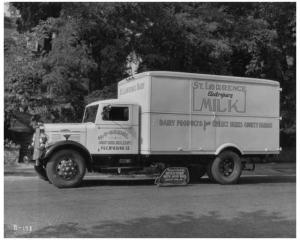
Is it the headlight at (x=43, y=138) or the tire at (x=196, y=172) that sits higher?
the headlight at (x=43, y=138)

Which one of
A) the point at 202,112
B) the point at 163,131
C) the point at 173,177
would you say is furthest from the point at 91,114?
the point at 202,112

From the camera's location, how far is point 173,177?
13.1 meters

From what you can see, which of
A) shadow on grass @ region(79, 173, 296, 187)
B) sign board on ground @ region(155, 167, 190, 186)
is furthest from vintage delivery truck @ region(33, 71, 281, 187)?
shadow on grass @ region(79, 173, 296, 187)

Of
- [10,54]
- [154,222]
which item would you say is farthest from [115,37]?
[154,222]

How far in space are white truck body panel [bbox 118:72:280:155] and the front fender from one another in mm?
1424

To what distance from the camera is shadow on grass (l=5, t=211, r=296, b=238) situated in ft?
23.4

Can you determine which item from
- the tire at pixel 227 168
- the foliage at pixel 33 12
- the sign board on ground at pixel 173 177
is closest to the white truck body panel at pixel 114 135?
the sign board on ground at pixel 173 177

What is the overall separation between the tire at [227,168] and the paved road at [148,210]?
34cm

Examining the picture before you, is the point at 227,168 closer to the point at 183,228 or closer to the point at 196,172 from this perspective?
the point at 196,172

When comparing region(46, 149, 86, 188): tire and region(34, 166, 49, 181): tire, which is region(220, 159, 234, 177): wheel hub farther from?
region(34, 166, 49, 181): tire

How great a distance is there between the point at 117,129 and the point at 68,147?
136cm

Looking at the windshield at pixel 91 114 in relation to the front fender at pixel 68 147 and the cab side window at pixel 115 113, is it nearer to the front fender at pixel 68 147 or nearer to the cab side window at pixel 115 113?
the cab side window at pixel 115 113

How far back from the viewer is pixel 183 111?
13211mm

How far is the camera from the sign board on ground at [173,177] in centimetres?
1295
